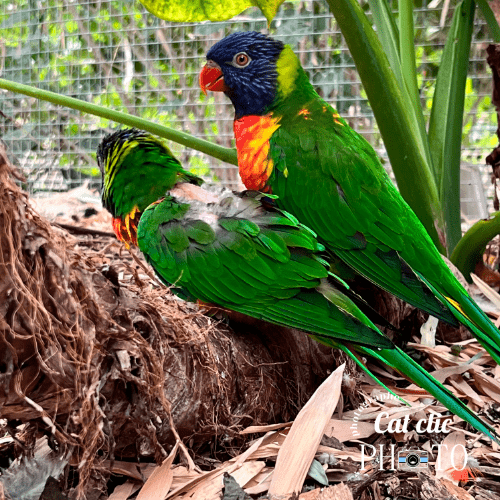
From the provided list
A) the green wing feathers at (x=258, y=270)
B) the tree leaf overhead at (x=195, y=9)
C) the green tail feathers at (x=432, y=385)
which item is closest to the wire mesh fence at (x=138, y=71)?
the tree leaf overhead at (x=195, y=9)

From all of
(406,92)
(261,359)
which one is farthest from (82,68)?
(261,359)

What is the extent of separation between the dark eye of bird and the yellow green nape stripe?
0.08 meters

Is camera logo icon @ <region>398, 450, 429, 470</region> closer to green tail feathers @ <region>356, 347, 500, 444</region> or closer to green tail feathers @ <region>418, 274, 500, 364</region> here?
green tail feathers @ <region>356, 347, 500, 444</region>

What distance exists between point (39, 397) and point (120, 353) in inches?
4.2

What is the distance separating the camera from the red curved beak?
55.3 inches

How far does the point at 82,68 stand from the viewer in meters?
2.53

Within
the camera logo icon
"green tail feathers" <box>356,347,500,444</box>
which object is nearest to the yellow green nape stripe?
"green tail feathers" <box>356,347,500,444</box>

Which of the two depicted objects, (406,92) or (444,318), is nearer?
(444,318)

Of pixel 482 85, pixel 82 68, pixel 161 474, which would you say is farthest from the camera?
pixel 82 68

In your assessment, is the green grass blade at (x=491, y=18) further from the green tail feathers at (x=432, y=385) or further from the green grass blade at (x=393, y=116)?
the green tail feathers at (x=432, y=385)

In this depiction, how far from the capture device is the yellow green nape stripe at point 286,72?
1.33 meters

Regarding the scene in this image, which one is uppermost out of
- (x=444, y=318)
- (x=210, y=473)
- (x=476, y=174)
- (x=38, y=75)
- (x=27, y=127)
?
(x=38, y=75)

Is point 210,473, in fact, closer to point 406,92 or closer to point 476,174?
point 406,92

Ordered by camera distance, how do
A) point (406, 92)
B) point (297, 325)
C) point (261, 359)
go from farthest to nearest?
point (406, 92) < point (261, 359) < point (297, 325)
